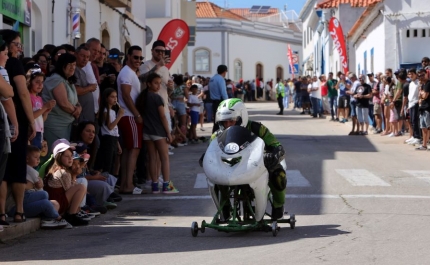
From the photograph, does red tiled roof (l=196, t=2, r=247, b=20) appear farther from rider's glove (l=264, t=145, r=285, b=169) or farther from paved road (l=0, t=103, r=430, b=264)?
rider's glove (l=264, t=145, r=285, b=169)

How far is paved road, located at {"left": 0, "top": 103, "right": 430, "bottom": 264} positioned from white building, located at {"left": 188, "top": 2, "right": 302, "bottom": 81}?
67169 mm

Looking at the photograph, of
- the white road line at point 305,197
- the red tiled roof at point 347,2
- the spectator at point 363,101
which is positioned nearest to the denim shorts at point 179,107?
the spectator at point 363,101

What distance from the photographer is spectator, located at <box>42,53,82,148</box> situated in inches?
510

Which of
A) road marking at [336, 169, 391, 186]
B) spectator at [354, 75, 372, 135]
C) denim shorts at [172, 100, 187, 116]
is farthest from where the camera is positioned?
spectator at [354, 75, 372, 135]

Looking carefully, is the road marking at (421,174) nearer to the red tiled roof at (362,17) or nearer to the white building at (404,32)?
the white building at (404,32)

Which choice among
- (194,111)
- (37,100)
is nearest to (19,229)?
(37,100)

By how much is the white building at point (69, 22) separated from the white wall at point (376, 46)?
920cm

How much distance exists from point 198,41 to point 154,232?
7515 centimetres

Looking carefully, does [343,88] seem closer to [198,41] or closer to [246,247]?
[246,247]

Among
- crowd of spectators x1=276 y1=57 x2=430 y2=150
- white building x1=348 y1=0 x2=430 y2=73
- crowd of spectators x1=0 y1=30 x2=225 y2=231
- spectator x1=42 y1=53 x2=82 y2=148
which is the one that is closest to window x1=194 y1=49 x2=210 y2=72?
crowd of spectators x1=276 y1=57 x2=430 y2=150

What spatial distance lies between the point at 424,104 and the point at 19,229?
13770 millimetres

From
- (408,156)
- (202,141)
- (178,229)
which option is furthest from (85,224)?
(202,141)

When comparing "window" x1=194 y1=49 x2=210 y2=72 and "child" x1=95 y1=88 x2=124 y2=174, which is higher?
"window" x1=194 y1=49 x2=210 y2=72

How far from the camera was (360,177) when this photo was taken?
16.5 m
